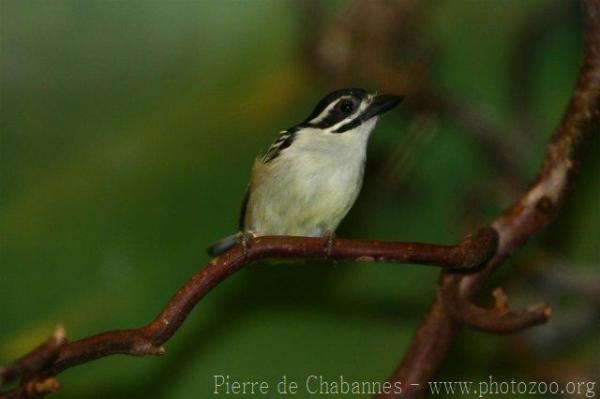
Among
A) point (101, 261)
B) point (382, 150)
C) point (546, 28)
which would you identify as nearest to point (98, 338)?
point (101, 261)

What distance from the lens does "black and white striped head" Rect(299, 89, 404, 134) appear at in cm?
178

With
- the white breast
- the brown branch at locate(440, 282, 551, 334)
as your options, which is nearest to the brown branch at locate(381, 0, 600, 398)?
the brown branch at locate(440, 282, 551, 334)

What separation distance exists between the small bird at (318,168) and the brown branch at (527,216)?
13.0 inches

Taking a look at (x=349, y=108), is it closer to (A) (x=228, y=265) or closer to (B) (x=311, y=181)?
(B) (x=311, y=181)

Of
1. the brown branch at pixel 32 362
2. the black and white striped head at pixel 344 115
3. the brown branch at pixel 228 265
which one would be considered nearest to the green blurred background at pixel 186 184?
the black and white striped head at pixel 344 115

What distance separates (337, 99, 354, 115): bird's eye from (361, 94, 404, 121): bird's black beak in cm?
3

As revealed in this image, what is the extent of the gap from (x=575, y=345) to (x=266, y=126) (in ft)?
4.29

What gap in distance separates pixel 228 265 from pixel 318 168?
37 centimetres

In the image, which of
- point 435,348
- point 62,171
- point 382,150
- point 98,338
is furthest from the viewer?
point 382,150

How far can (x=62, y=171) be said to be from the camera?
2.54m

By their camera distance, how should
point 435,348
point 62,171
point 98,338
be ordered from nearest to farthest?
point 98,338 < point 435,348 < point 62,171

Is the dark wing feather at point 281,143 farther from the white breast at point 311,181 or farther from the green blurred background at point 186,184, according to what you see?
the green blurred background at point 186,184

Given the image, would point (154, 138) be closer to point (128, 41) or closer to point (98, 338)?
point (128, 41)

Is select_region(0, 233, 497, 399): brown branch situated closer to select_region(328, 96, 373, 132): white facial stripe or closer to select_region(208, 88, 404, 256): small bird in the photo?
select_region(208, 88, 404, 256): small bird
